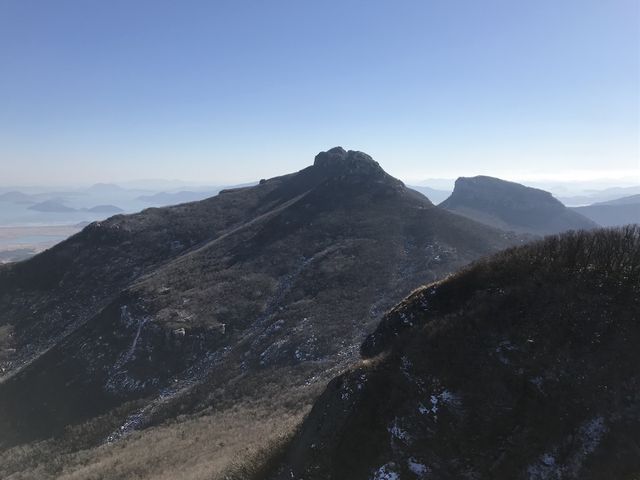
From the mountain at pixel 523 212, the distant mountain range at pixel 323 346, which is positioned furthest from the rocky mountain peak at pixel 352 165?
the mountain at pixel 523 212

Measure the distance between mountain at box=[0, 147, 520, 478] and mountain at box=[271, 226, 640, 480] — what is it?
7.88 metres

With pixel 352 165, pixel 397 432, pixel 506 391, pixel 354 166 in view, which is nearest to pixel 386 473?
pixel 397 432

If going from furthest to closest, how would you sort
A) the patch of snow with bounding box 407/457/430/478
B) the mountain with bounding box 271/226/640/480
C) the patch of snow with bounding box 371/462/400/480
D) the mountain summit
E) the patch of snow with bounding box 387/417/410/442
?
the mountain summit < the patch of snow with bounding box 387/417/410/442 < the patch of snow with bounding box 371/462/400/480 < the patch of snow with bounding box 407/457/430/478 < the mountain with bounding box 271/226/640/480

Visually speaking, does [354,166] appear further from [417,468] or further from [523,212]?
[523,212]

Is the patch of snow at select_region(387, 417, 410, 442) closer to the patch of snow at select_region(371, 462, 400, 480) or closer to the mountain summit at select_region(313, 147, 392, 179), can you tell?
the patch of snow at select_region(371, 462, 400, 480)

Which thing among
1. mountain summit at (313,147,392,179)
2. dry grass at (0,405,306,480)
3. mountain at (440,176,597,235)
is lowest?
dry grass at (0,405,306,480)

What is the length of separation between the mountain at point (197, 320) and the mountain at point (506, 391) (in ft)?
25.9

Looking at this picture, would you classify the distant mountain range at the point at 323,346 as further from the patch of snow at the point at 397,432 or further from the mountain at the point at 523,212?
the mountain at the point at 523,212

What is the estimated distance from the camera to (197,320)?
2274 inches

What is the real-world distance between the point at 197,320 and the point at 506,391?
49356mm

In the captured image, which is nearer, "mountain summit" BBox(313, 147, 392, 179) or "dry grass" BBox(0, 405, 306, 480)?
"dry grass" BBox(0, 405, 306, 480)

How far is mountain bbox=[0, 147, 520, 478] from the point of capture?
38.3 meters

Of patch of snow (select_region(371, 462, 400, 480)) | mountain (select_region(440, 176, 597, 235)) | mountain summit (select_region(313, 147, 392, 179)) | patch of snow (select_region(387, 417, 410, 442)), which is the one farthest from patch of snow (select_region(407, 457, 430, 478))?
mountain (select_region(440, 176, 597, 235))

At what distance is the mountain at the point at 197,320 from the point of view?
38281 millimetres
